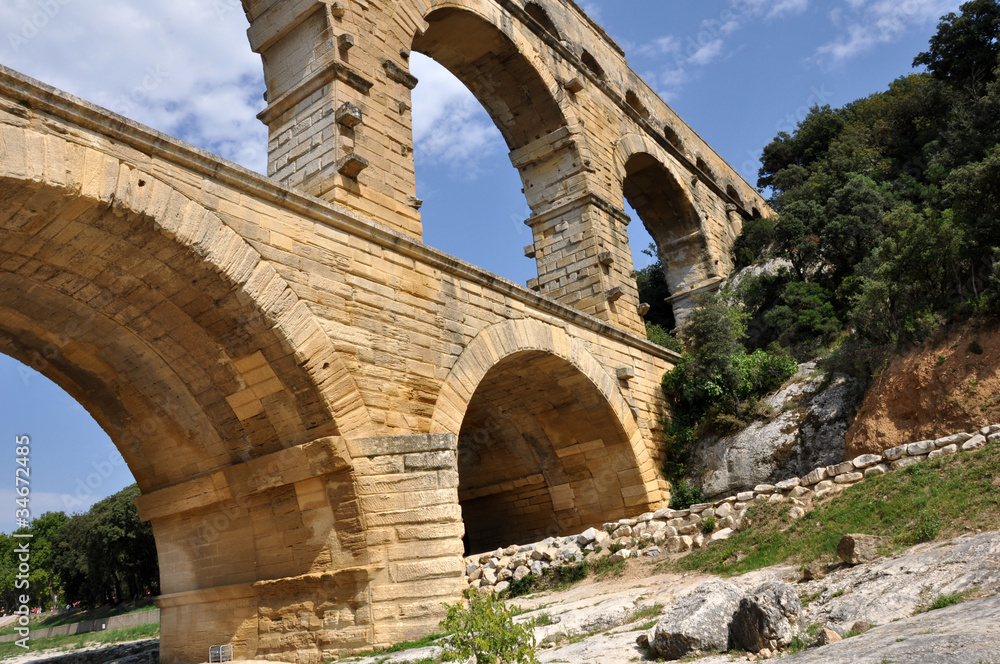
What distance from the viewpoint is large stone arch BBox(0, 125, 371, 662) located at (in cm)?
532

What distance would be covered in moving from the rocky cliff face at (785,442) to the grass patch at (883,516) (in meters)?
3.45

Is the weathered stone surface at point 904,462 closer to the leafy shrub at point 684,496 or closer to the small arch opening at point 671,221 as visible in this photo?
the leafy shrub at point 684,496

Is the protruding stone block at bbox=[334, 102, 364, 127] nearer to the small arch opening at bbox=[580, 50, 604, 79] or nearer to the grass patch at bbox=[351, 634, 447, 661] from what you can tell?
the grass patch at bbox=[351, 634, 447, 661]

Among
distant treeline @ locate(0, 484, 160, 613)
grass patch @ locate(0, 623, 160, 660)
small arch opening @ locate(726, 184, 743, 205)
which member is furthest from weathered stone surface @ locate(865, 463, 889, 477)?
distant treeline @ locate(0, 484, 160, 613)

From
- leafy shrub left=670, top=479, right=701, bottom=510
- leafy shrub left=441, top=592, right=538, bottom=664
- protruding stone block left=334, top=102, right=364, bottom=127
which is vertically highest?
protruding stone block left=334, top=102, right=364, bottom=127

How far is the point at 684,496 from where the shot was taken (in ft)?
36.9

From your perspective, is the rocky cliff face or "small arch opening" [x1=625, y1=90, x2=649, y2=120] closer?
the rocky cliff face

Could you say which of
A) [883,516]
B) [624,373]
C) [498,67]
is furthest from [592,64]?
[883,516]

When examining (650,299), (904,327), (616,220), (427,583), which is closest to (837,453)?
(904,327)

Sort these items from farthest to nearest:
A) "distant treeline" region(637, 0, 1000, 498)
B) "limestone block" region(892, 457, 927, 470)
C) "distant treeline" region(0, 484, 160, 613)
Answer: "distant treeline" region(0, 484, 160, 613) < "distant treeline" region(637, 0, 1000, 498) < "limestone block" region(892, 457, 927, 470)

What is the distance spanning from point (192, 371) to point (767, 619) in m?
5.16

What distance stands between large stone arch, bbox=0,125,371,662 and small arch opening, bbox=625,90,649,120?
13.6 metres

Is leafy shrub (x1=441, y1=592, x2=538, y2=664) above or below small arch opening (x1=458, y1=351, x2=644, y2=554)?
below

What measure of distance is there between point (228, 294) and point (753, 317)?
13229 mm
